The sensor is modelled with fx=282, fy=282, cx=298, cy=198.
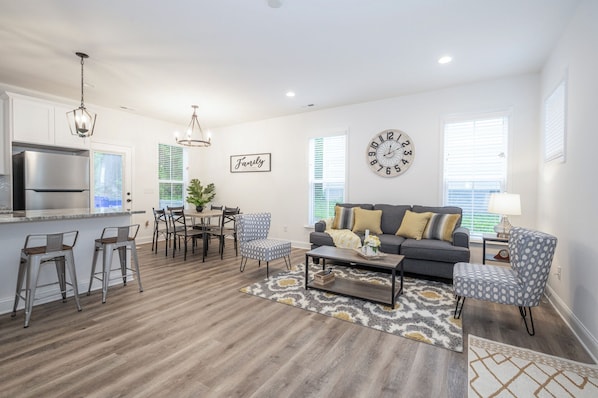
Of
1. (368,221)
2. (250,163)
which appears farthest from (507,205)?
(250,163)

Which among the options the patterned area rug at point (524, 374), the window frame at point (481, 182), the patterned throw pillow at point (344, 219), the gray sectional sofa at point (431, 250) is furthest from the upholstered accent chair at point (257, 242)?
the window frame at point (481, 182)

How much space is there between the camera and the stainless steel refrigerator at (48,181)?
4309mm

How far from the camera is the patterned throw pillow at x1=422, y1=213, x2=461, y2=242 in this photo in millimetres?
4027

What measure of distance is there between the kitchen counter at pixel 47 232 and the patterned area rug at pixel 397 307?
1.85 meters

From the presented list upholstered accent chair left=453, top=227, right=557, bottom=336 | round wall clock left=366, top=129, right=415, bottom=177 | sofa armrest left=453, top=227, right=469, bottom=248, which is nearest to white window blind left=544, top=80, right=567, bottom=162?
upholstered accent chair left=453, top=227, right=557, bottom=336

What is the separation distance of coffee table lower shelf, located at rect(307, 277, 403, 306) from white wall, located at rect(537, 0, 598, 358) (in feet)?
5.01

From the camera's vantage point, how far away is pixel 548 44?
3195mm

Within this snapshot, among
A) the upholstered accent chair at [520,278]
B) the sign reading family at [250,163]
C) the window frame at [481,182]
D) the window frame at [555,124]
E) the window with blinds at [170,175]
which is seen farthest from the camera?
the window with blinds at [170,175]

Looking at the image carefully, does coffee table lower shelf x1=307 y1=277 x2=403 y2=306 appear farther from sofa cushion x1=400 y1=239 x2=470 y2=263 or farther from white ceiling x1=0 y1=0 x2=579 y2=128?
white ceiling x1=0 y1=0 x2=579 y2=128

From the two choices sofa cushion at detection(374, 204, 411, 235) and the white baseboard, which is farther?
sofa cushion at detection(374, 204, 411, 235)

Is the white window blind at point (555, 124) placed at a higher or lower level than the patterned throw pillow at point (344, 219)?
higher

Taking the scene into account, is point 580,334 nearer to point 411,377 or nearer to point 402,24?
point 411,377

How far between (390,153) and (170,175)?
16.8ft

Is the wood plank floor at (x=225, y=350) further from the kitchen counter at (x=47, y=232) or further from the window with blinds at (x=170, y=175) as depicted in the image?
the window with blinds at (x=170, y=175)
